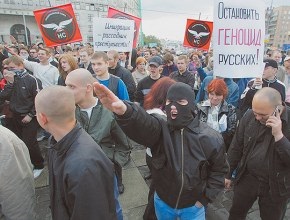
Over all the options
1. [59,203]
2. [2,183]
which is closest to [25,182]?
[2,183]

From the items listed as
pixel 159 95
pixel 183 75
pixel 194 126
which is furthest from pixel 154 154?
pixel 183 75

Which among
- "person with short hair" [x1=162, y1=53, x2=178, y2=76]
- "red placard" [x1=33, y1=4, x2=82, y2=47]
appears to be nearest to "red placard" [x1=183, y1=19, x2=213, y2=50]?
"person with short hair" [x1=162, y1=53, x2=178, y2=76]

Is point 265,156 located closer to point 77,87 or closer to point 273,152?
point 273,152

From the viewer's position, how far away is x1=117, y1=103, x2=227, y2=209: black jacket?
6.36 feet

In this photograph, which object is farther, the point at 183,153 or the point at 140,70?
the point at 140,70

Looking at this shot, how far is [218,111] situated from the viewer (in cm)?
347

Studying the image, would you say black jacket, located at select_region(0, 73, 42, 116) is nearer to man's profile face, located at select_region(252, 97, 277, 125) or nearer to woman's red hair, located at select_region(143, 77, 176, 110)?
woman's red hair, located at select_region(143, 77, 176, 110)

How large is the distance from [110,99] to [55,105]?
14.6 inches

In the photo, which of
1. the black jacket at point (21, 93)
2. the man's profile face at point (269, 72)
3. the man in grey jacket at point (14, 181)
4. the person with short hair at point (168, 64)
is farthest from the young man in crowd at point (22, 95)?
the man's profile face at point (269, 72)

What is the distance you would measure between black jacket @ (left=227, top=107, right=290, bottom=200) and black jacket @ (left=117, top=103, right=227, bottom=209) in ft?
1.57

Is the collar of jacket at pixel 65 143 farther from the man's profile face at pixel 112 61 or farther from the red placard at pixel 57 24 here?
the red placard at pixel 57 24

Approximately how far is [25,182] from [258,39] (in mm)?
3018

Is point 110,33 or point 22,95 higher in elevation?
point 110,33

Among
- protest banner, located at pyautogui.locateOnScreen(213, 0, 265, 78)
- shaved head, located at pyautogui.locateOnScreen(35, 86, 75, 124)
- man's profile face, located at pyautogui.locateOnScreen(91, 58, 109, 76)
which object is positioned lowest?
shaved head, located at pyautogui.locateOnScreen(35, 86, 75, 124)
